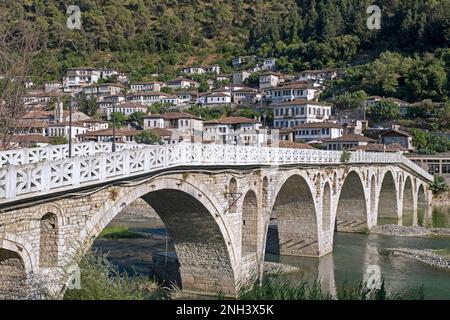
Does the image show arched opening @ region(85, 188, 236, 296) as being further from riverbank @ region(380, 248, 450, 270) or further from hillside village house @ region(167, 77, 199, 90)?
hillside village house @ region(167, 77, 199, 90)

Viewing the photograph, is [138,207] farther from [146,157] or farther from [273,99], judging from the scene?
[273,99]

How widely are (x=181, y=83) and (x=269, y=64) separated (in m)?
21.1

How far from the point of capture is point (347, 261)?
2820cm

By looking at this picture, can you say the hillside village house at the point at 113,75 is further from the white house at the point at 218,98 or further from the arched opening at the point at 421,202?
the arched opening at the point at 421,202

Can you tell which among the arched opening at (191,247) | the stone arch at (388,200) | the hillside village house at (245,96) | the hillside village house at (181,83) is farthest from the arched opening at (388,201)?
the hillside village house at (181,83)

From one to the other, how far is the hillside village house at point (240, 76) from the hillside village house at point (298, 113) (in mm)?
31179

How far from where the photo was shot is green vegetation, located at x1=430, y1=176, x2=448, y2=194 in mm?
55500

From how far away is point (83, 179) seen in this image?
1177 cm

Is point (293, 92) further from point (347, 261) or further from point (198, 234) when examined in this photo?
point (198, 234)

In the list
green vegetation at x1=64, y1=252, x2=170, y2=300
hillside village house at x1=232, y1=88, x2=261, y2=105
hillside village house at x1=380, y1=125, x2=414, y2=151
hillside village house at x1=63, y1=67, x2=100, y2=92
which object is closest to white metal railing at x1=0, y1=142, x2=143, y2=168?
green vegetation at x1=64, y1=252, x2=170, y2=300

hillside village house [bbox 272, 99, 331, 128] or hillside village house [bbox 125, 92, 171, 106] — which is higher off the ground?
hillside village house [bbox 125, 92, 171, 106]

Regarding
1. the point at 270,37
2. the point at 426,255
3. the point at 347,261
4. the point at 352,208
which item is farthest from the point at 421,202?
the point at 270,37

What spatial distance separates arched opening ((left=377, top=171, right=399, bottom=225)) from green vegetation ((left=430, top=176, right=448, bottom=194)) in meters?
11.8
